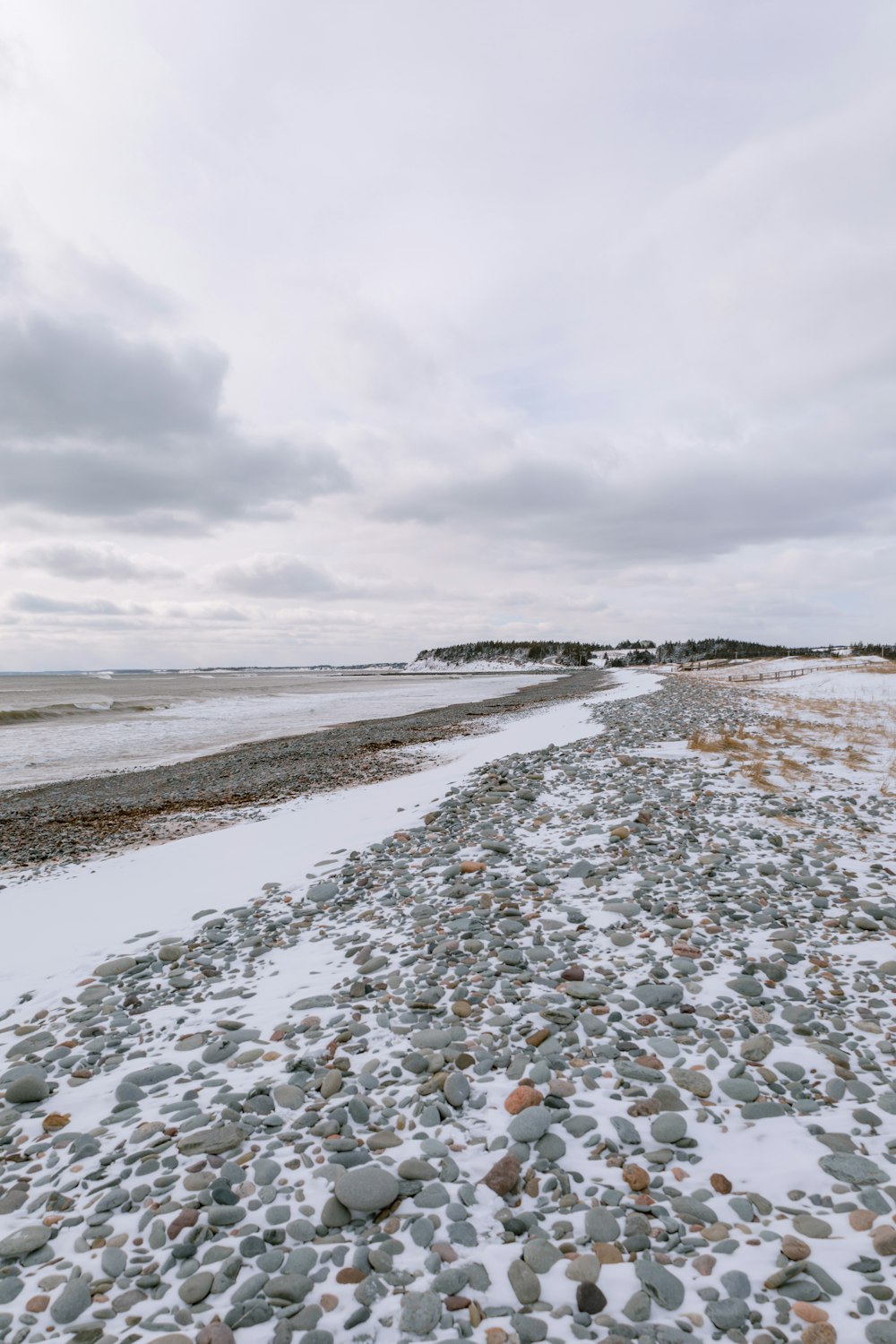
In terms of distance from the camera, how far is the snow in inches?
278

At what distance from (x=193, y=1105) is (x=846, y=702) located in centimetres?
3486

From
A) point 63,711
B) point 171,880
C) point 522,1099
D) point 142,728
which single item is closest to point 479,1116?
point 522,1099

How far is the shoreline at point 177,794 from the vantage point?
1280 centimetres

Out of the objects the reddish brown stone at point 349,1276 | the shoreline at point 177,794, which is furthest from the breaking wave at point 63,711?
the reddish brown stone at point 349,1276

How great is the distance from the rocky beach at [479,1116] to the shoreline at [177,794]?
663cm

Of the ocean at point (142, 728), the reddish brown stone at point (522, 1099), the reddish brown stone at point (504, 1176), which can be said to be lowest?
the ocean at point (142, 728)

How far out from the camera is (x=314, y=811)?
12.7m

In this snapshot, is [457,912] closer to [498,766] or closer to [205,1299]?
[205,1299]

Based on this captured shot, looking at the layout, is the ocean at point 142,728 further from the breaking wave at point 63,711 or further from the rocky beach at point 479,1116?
the rocky beach at point 479,1116

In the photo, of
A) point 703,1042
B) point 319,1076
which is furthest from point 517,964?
point 319,1076

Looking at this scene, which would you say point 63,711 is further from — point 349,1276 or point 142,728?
point 349,1276

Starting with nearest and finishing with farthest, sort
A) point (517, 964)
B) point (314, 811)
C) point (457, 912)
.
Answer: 1. point (517, 964)
2. point (457, 912)
3. point (314, 811)

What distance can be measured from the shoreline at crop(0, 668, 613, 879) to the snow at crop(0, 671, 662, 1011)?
1444 millimetres

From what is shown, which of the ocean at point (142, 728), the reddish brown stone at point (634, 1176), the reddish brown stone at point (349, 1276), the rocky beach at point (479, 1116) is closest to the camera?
the rocky beach at point (479, 1116)
